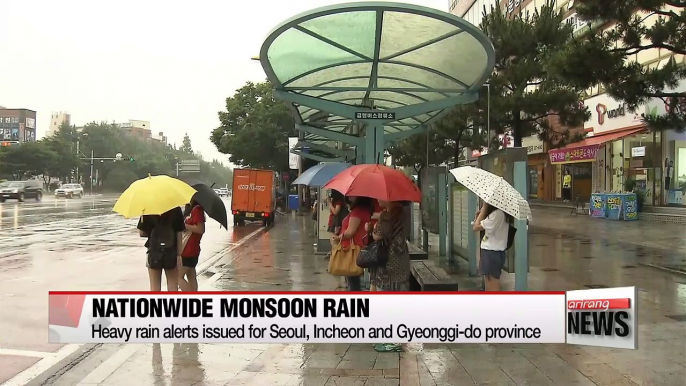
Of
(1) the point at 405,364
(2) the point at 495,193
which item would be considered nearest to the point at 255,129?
(2) the point at 495,193

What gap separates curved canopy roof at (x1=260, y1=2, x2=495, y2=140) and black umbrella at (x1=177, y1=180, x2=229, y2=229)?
102 inches

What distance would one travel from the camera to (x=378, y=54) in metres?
9.03

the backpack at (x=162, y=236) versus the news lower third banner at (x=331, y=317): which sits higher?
the backpack at (x=162, y=236)

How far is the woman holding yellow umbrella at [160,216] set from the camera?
18.3ft

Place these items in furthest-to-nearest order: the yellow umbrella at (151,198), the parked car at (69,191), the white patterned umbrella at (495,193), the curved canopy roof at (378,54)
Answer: the parked car at (69,191) → the curved canopy roof at (378,54) → the white patterned umbrella at (495,193) → the yellow umbrella at (151,198)

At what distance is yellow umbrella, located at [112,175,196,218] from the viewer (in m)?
5.54

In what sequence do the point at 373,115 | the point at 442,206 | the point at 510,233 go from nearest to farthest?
the point at 510,233 < the point at 373,115 < the point at 442,206

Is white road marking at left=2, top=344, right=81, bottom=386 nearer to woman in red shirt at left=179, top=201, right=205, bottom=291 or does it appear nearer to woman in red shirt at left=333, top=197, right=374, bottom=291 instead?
woman in red shirt at left=179, top=201, right=205, bottom=291

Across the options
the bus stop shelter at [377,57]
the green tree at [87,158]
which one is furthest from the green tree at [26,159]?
the bus stop shelter at [377,57]

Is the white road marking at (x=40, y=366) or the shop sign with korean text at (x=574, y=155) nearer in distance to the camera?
the white road marking at (x=40, y=366)

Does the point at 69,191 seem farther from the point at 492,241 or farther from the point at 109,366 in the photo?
the point at 492,241

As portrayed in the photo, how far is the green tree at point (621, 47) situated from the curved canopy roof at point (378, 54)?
7.69 ft

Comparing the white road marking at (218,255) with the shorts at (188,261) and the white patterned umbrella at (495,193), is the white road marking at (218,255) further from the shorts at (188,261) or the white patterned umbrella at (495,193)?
the white patterned umbrella at (495,193)

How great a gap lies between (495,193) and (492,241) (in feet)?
2.48
